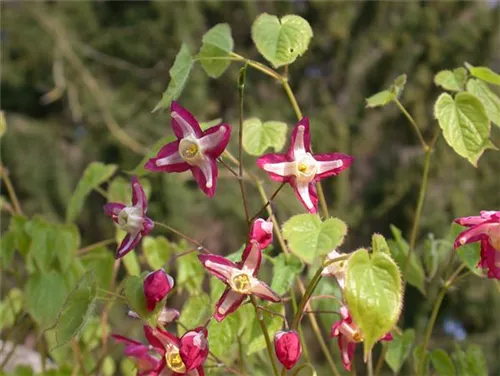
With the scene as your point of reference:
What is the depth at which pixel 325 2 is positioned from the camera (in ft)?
9.64

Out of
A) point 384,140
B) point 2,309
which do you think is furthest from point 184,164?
point 384,140

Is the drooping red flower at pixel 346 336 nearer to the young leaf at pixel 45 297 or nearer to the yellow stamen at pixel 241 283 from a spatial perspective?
the yellow stamen at pixel 241 283

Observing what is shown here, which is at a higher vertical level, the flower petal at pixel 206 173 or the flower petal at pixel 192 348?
the flower petal at pixel 206 173

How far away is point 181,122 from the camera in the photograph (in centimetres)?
46

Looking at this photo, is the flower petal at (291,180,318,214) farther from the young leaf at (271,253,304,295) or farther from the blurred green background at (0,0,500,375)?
the blurred green background at (0,0,500,375)

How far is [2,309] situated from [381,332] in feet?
1.86

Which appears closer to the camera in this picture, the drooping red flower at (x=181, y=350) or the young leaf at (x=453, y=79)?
the drooping red flower at (x=181, y=350)

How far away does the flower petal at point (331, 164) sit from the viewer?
1.50ft

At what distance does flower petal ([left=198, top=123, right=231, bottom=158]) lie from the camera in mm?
448

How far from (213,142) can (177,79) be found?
0.05 metres

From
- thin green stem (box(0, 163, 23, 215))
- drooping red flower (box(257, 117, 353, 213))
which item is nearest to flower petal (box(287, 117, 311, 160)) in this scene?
drooping red flower (box(257, 117, 353, 213))

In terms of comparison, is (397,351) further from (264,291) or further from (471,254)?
(264,291)

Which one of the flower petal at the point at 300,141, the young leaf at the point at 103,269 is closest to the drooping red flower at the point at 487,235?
the flower petal at the point at 300,141

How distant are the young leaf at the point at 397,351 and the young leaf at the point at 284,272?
149 millimetres
